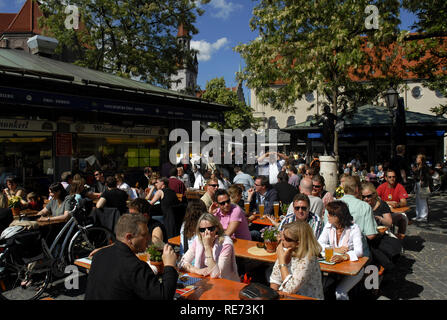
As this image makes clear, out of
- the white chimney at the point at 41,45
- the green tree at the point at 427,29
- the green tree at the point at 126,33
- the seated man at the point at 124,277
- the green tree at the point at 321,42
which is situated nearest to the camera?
the seated man at the point at 124,277

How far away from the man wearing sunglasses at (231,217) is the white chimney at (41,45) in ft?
37.6

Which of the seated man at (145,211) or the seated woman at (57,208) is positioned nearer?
the seated man at (145,211)

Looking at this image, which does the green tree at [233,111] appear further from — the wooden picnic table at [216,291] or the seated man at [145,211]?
the wooden picnic table at [216,291]

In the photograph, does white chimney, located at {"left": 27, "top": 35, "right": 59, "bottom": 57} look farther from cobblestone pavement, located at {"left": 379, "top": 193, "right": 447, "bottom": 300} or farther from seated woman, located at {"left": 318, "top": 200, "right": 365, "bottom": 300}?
cobblestone pavement, located at {"left": 379, "top": 193, "right": 447, "bottom": 300}

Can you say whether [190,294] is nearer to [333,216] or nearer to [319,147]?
[333,216]

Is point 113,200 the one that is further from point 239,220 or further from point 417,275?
point 417,275

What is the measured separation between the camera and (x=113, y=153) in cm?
1144

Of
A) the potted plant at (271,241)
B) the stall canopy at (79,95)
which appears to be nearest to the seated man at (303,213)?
the potted plant at (271,241)

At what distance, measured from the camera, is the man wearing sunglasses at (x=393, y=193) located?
21.8ft

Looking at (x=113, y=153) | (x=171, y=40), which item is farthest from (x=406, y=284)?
(x=171, y=40)

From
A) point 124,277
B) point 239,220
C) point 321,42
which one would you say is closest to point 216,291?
point 124,277

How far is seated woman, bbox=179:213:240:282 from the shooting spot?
340cm

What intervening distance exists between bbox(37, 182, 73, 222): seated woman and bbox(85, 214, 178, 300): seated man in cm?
362

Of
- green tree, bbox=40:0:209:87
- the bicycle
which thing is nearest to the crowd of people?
the bicycle
